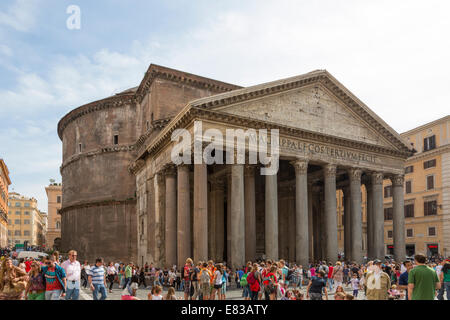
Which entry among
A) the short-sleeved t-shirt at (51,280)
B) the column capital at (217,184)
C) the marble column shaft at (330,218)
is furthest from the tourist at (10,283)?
the column capital at (217,184)

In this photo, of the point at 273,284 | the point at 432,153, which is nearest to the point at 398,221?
the point at 432,153

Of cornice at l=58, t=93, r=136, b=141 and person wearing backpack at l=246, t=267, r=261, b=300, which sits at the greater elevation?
cornice at l=58, t=93, r=136, b=141

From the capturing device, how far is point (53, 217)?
74.5 meters

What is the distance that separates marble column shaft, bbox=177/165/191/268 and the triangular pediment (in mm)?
4071

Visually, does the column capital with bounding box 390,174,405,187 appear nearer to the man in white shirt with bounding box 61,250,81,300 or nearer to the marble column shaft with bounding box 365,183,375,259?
the marble column shaft with bounding box 365,183,375,259

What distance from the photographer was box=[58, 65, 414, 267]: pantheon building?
21812 millimetres

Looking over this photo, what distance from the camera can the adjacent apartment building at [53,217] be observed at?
72.2 metres

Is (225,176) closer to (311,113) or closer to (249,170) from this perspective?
(249,170)

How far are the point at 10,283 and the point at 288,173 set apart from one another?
82.1 ft

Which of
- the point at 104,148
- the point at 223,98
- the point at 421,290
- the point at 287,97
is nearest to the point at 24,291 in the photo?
the point at 421,290

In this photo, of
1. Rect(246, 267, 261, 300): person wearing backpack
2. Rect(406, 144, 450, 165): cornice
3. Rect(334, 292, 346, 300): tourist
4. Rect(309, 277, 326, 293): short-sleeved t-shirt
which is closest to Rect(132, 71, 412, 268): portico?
Rect(406, 144, 450, 165): cornice

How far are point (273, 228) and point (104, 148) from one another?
20184mm

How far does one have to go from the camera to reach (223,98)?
20906 mm

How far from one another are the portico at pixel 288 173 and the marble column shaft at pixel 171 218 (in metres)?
0.05
